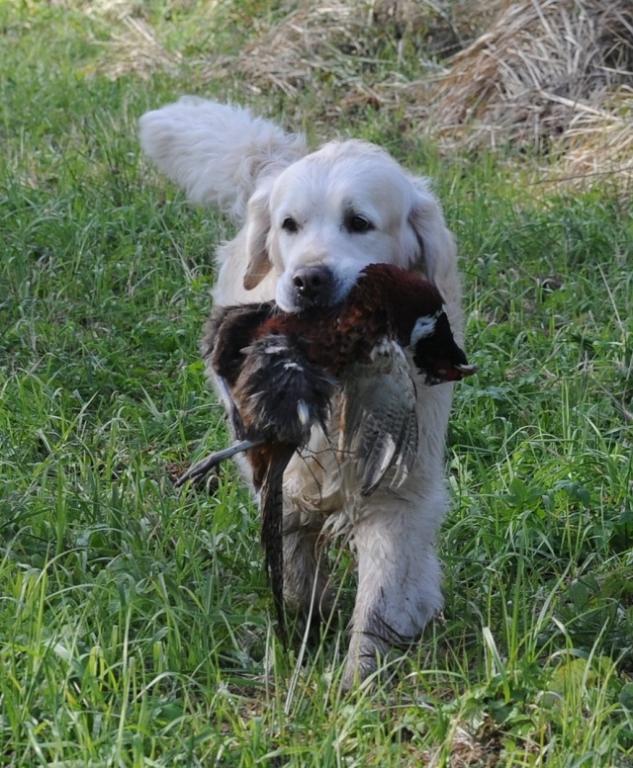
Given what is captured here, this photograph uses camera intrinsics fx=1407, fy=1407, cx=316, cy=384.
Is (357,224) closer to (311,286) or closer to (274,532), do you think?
(311,286)

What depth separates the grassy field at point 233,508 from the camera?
9.36ft

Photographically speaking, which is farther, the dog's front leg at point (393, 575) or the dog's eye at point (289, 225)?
the dog's eye at point (289, 225)

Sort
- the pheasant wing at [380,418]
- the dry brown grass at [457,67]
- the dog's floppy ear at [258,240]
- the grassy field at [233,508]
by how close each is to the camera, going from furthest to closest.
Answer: the dry brown grass at [457,67] → the dog's floppy ear at [258,240] → the pheasant wing at [380,418] → the grassy field at [233,508]

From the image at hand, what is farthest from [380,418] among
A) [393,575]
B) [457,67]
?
[457,67]

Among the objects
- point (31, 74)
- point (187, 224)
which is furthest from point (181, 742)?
point (31, 74)

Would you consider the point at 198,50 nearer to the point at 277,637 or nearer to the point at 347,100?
the point at 347,100

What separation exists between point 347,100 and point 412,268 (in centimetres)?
432

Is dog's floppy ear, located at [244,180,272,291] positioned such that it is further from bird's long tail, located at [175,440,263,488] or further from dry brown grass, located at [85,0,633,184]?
dry brown grass, located at [85,0,633,184]

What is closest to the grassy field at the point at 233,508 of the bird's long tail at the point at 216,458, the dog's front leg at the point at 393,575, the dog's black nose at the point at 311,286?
the dog's front leg at the point at 393,575

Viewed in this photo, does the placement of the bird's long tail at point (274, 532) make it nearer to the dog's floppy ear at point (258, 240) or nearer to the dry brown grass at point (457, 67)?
the dog's floppy ear at point (258, 240)

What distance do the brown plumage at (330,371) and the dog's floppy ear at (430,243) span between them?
2.15 feet

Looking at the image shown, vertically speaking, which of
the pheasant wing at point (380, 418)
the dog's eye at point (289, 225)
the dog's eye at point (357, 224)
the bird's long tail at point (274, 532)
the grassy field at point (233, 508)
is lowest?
the grassy field at point (233, 508)

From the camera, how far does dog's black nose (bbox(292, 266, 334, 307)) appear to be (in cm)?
331

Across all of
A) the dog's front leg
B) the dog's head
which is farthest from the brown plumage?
the dog's head
